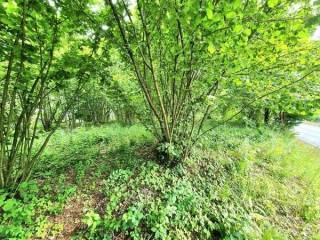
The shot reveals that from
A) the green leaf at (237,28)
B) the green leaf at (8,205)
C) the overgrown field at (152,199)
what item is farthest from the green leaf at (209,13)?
the green leaf at (8,205)

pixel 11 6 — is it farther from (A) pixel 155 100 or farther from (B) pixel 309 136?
(B) pixel 309 136

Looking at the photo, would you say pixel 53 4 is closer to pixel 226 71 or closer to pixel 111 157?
pixel 226 71

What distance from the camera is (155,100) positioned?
11.8 feet

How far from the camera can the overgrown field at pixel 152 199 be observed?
7.72ft

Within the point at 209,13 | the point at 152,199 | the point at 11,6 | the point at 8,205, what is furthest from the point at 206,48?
the point at 8,205

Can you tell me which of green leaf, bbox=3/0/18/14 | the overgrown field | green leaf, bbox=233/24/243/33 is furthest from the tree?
green leaf, bbox=3/0/18/14

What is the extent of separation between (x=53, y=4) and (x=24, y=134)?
5.31 ft

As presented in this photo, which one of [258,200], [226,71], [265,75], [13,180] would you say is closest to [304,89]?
[265,75]

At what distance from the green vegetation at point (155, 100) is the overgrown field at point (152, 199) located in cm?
2

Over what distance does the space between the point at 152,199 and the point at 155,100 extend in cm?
164

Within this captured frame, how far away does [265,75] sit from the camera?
9.12ft

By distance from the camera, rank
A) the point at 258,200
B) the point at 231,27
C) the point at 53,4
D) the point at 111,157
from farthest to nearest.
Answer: the point at 111,157
the point at 258,200
the point at 53,4
the point at 231,27

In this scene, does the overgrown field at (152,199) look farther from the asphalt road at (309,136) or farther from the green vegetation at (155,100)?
the asphalt road at (309,136)

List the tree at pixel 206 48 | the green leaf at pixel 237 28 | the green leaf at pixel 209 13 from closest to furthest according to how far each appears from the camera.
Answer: the green leaf at pixel 209 13, the green leaf at pixel 237 28, the tree at pixel 206 48
